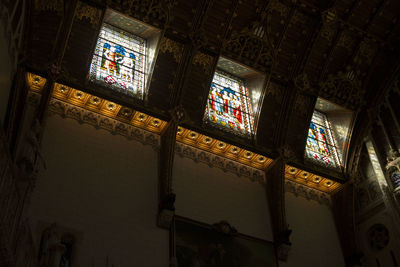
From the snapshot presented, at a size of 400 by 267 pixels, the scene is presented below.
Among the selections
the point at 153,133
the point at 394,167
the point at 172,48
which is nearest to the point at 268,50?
the point at 172,48

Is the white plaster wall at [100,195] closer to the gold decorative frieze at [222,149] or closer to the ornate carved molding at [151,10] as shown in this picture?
the gold decorative frieze at [222,149]

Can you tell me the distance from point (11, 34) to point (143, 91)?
5.00 m

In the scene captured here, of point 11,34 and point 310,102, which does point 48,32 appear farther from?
point 310,102

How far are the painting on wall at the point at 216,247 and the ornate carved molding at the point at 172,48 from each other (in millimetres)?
6065

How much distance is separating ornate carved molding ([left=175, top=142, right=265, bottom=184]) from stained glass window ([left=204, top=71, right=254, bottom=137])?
1193mm

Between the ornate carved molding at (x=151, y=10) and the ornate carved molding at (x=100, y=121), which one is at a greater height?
the ornate carved molding at (x=151, y=10)

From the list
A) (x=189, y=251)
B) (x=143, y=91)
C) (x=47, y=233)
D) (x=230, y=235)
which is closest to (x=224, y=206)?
(x=230, y=235)

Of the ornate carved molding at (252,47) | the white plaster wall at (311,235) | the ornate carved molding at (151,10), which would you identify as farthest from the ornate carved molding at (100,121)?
the white plaster wall at (311,235)

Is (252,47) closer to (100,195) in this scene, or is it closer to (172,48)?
(172,48)

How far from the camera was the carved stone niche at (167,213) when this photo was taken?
47.6 feet

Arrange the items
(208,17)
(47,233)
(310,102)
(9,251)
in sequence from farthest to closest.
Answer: (310,102) → (208,17) → (47,233) → (9,251)

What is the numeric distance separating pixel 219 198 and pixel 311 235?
3783mm

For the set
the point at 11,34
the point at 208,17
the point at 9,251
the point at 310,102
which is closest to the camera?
the point at 9,251

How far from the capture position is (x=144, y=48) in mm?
18625
